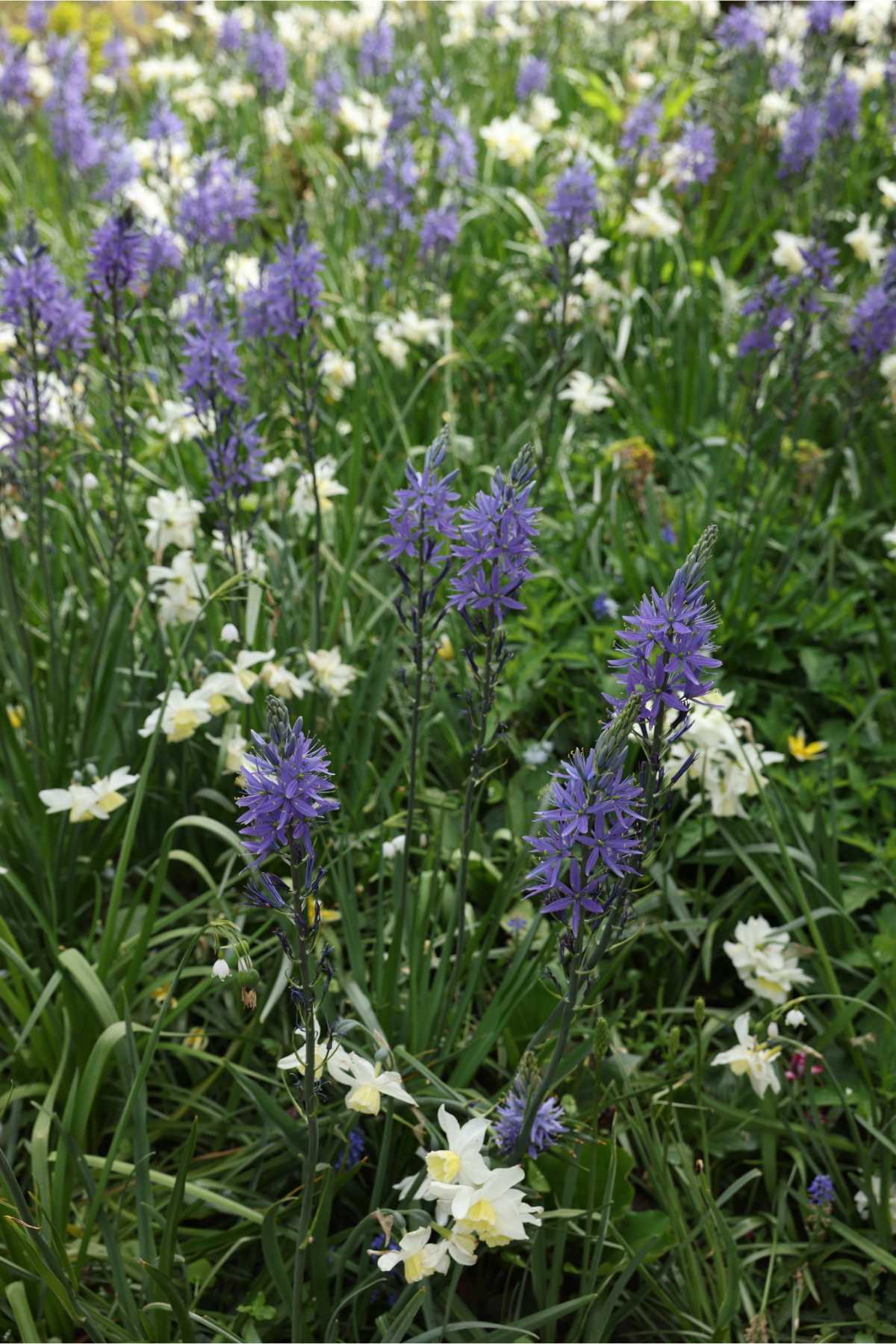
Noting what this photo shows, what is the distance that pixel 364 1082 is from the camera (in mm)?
1714

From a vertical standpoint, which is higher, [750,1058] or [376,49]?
[376,49]

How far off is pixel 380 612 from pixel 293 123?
4.65 m

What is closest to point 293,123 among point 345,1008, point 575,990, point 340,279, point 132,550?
point 340,279

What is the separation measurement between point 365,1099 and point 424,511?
951 millimetres

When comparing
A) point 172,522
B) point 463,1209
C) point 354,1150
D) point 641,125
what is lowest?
point 354,1150

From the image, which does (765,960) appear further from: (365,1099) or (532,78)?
(532,78)

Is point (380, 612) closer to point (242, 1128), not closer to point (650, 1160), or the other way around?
point (242, 1128)

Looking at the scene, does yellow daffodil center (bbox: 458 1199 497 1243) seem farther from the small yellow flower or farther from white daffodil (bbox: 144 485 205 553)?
white daffodil (bbox: 144 485 205 553)

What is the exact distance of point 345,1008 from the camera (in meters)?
2.32

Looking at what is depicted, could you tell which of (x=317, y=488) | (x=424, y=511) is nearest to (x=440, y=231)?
(x=317, y=488)

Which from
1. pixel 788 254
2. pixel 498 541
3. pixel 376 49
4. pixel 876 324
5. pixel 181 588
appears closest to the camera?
pixel 498 541

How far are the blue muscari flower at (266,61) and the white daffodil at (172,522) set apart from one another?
3519 mm

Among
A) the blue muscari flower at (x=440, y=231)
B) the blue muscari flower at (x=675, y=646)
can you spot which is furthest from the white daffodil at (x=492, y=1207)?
the blue muscari flower at (x=440, y=231)

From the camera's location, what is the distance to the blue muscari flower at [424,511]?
1910mm
